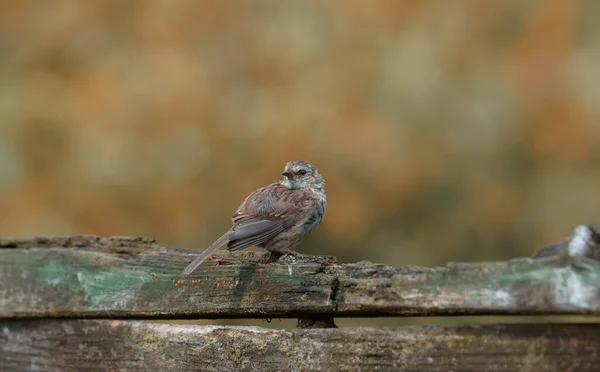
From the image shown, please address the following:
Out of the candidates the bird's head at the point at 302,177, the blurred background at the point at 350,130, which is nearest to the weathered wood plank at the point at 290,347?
the bird's head at the point at 302,177

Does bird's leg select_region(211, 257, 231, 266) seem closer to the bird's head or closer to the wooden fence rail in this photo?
the wooden fence rail

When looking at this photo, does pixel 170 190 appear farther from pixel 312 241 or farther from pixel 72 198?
pixel 312 241

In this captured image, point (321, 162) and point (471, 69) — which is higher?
point (471, 69)

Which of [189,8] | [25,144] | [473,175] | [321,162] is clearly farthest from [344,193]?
[25,144]

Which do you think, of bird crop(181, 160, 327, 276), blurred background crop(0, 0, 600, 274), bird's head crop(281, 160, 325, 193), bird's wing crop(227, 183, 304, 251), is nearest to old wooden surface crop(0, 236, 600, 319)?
bird crop(181, 160, 327, 276)

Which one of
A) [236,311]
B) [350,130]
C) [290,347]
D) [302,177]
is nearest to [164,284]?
[236,311]

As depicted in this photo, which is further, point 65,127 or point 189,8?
point 189,8

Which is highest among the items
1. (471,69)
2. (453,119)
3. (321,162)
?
Answer: (471,69)
